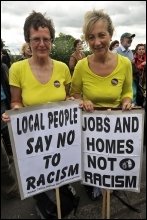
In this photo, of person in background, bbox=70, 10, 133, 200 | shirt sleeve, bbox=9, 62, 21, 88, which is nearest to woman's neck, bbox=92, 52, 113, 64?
person in background, bbox=70, 10, 133, 200

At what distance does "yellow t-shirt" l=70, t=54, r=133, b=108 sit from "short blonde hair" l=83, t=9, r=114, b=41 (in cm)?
27

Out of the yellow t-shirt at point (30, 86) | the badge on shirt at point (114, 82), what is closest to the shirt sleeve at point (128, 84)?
the badge on shirt at point (114, 82)

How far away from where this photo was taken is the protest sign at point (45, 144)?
269 centimetres

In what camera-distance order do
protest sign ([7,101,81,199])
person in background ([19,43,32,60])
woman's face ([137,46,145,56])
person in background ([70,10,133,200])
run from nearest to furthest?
protest sign ([7,101,81,199]) < person in background ([70,10,133,200]) < person in background ([19,43,32,60]) < woman's face ([137,46,145,56])

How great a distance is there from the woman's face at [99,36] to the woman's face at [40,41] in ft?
1.20

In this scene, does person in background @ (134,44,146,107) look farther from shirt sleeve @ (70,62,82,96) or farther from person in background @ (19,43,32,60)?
shirt sleeve @ (70,62,82,96)

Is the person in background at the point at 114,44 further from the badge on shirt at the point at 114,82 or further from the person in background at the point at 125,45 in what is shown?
the badge on shirt at the point at 114,82

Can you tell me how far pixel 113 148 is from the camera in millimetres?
2877

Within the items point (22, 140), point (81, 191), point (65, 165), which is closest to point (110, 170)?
point (65, 165)

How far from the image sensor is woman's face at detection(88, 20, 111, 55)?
9.45 feet

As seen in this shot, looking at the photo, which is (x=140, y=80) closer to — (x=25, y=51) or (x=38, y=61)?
(x=25, y=51)

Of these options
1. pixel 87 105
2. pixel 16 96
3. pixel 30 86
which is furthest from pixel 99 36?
pixel 16 96

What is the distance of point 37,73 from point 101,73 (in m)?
0.56

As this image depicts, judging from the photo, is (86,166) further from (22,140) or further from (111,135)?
(22,140)
